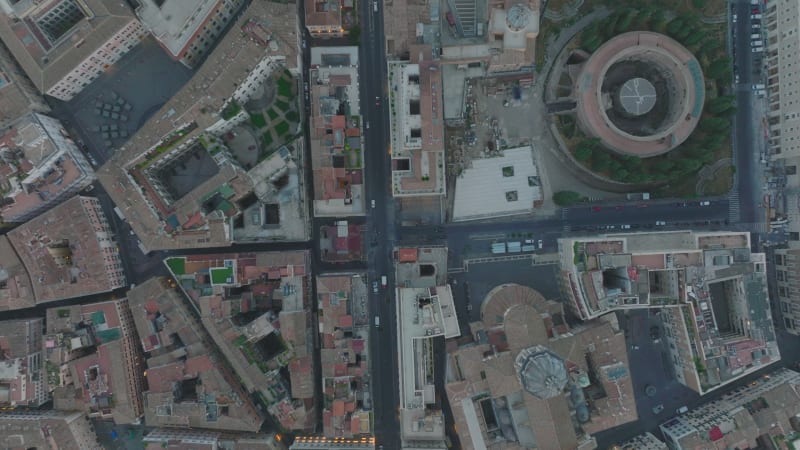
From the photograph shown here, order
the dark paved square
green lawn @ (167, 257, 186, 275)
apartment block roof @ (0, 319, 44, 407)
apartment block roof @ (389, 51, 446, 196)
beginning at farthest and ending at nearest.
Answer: the dark paved square
green lawn @ (167, 257, 186, 275)
apartment block roof @ (0, 319, 44, 407)
apartment block roof @ (389, 51, 446, 196)

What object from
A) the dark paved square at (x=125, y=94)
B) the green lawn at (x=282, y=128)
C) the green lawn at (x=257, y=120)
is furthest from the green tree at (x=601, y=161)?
the dark paved square at (x=125, y=94)

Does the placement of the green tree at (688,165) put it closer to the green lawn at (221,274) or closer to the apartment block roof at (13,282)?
the green lawn at (221,274)

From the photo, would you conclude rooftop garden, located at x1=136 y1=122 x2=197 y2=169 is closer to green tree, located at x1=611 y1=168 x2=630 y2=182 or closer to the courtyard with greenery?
the courtyard with greenery

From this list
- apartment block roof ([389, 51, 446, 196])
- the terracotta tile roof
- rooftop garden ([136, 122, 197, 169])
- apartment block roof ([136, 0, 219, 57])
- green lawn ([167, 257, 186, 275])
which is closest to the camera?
Answer: apartment block roof ([389, 51, 446, 196])

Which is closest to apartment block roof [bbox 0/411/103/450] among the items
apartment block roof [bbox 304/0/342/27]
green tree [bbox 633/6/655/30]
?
apartment block roof [bbox 304/0/342/27]

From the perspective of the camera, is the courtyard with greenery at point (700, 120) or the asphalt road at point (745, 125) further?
the asphalt road at point (745, 125)
